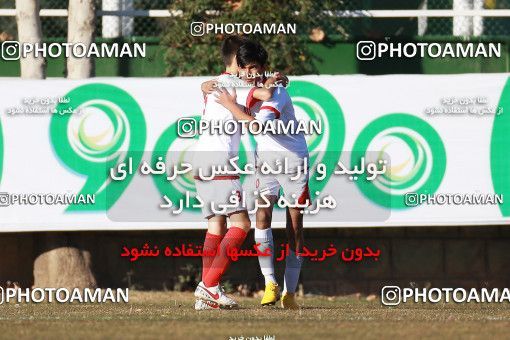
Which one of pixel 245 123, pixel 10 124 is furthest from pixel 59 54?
pixel 245 123

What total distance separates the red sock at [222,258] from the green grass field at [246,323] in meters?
0.30

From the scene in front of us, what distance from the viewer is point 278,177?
38.9 ft

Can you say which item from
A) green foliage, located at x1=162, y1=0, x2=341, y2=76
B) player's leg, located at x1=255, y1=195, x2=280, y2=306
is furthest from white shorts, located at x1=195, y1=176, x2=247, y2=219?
green foliage, located at x1=162, y1=0, x2=341, y2=76

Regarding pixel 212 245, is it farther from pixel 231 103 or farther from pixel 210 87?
pixel 210 87

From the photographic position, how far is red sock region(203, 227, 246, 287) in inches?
448

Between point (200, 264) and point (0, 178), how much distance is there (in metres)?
2.80

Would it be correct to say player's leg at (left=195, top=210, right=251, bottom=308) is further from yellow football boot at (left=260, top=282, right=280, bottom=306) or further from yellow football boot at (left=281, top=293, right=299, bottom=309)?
yellow football boot at (left=281, top=293, right=299, bottom=309)

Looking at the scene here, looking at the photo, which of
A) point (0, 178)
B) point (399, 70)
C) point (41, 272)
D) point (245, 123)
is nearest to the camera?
point (245, 123)

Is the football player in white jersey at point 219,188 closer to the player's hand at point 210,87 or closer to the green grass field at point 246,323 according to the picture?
the player's hand at point 210,87

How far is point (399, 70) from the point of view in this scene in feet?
58.6

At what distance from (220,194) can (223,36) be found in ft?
20.0

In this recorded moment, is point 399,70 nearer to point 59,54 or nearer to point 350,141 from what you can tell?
point 350,141

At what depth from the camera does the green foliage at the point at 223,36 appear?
17.3 meters

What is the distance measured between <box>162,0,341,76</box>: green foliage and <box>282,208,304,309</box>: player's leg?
17.3 feet
